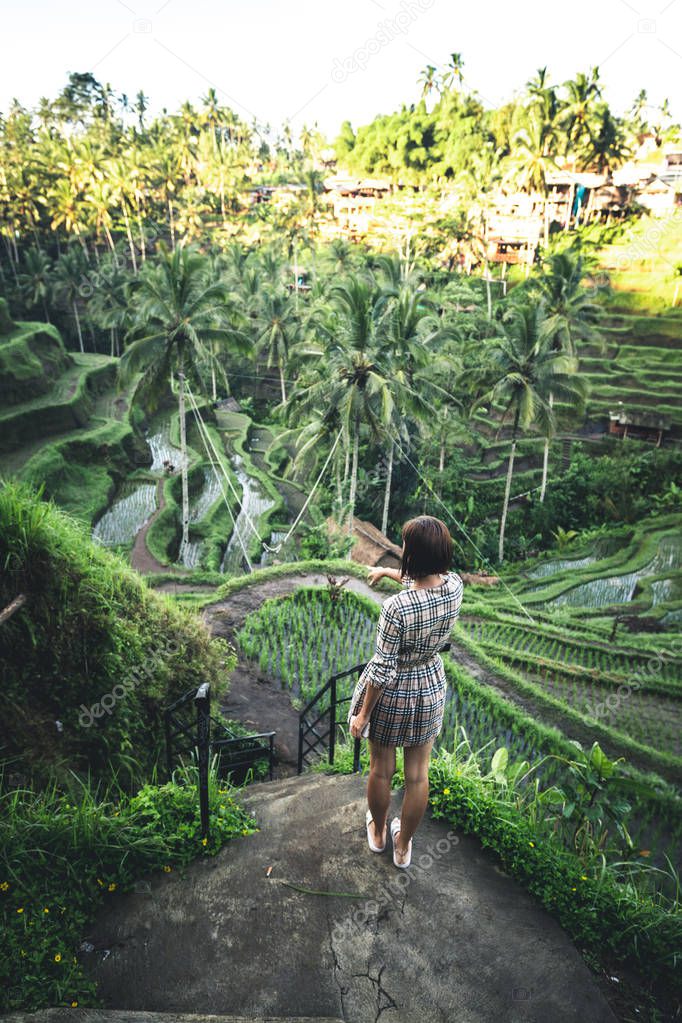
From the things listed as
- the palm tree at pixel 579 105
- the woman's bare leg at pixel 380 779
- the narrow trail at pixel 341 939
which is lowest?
the narrow trail at pixel 341 939

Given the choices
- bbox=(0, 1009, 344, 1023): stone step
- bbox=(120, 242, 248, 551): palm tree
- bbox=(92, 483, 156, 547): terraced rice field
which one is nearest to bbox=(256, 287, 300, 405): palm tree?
bbox=(92, 483, 156, 547): terraced rice field

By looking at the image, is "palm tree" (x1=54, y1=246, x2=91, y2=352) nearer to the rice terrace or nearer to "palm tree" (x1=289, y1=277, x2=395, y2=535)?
the rice terrace

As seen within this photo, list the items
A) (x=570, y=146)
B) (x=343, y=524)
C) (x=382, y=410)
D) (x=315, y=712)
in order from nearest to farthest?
(x=315, y=712) → (x=382, y=410) → (x=343, y=524) → (x=570, y=146)

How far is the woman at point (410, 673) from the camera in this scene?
115 inches

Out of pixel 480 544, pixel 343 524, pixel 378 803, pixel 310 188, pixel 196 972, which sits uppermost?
pixel 310 188

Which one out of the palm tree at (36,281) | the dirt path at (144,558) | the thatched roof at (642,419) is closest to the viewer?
the dirt path at (144,558)

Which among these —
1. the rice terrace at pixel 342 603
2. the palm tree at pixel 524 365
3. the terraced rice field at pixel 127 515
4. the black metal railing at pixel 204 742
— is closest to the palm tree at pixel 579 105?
the rice terrace at pixel 342 603

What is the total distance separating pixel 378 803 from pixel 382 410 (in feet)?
45.1

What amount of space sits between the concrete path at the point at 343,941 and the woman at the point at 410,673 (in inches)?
13.0

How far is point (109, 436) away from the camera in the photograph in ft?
92.0

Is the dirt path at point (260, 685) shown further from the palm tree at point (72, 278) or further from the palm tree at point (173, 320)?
the palm tree at point (72, 278)

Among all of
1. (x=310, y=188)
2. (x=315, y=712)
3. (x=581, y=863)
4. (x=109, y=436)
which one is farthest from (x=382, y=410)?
(x=310, y=188)

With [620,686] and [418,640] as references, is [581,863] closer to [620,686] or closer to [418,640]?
[418,640]

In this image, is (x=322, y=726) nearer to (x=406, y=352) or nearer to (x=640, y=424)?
(x=406, y=352)
